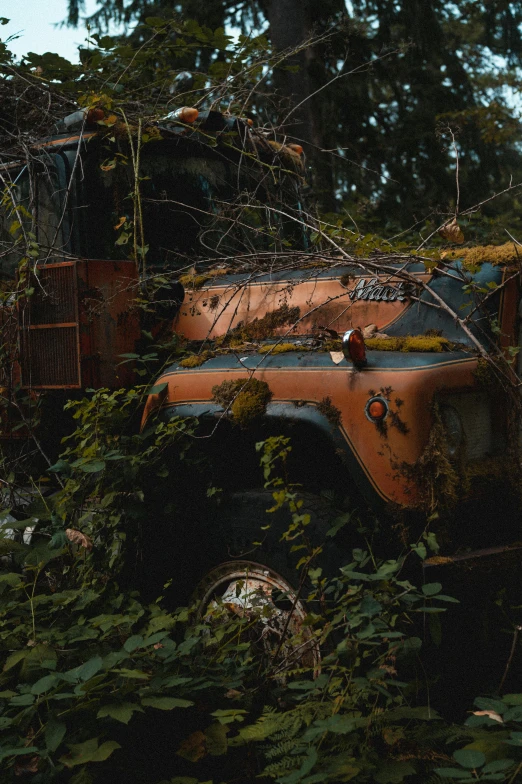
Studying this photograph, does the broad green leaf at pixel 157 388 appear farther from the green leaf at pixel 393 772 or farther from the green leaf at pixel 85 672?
the green leaf at pixel 393 772

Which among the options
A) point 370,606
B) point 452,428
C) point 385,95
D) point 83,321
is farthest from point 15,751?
point 385,95

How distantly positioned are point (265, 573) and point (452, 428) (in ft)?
3.16

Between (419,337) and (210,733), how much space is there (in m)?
1.73

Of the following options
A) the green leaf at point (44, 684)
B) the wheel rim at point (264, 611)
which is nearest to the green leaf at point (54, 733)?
the green leaf at point (44, 684)

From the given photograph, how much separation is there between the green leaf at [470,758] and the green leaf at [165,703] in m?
0.88

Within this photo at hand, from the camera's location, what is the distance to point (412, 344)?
338cm

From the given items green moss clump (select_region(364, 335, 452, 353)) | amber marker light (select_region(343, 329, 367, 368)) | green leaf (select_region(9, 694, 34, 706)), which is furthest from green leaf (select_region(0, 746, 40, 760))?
green moss clump (select_region(364, 335, 452, 353))

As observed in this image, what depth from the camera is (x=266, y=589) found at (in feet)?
11.3

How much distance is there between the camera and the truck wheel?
3.27m

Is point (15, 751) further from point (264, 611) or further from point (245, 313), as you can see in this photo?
point (245, 313)

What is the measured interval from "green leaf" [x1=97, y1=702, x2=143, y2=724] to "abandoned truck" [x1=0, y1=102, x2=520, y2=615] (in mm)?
767

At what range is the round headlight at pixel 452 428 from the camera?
3199 millimetres

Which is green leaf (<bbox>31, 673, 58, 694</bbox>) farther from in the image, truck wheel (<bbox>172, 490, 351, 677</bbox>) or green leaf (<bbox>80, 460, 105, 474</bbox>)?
green leaf (<bbox>80, 460, 105, 474</bbox>)

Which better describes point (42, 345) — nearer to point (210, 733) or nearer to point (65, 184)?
point (65, 184)
